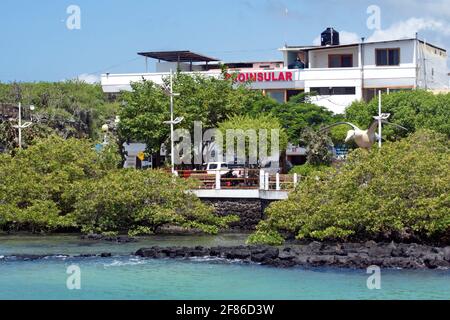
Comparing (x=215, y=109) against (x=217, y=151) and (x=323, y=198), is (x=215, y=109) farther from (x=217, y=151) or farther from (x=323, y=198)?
(x=323, y=198)

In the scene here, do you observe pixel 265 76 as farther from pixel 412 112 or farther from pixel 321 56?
pixel 412 112

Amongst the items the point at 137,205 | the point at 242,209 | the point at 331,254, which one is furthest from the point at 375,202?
the point at 137,205

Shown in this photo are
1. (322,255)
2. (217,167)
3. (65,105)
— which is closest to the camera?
(322,255)

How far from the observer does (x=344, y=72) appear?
63969 millimetres

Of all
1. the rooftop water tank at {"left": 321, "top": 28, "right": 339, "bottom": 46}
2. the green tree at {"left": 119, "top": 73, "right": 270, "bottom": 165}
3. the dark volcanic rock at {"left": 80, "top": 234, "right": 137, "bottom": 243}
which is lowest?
the dark volcanic rock at {"left": 80, "top": 234, "right": 137, "bottom": 243}

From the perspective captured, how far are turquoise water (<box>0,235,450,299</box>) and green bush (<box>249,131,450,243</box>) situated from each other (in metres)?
5.02

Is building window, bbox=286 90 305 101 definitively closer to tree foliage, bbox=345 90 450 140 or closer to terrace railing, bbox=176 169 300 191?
tree foliage, bbox=345 90 450 140

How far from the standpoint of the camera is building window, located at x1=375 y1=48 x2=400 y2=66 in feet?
209

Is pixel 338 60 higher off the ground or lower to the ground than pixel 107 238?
higher

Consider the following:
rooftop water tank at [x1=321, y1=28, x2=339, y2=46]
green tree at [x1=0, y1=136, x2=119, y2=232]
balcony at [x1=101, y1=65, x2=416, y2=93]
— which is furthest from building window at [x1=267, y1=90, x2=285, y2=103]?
green tree at [x1=0, y1=136, x2=119, y2=232]

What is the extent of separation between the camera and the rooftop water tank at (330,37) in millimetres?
69500

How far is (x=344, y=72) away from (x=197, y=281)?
34984 mm

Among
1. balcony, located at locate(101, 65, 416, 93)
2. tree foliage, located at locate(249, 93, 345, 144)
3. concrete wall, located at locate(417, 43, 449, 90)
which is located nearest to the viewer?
tree foliage, located at locate(249, 93, 345, 144)
